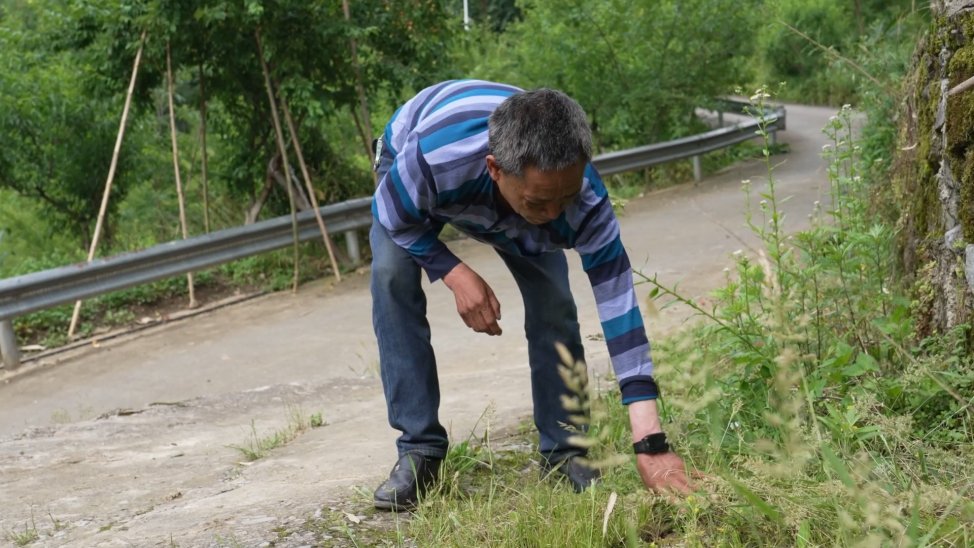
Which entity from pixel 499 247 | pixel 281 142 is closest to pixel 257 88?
pixel 281 142

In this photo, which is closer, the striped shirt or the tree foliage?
the striped shirt

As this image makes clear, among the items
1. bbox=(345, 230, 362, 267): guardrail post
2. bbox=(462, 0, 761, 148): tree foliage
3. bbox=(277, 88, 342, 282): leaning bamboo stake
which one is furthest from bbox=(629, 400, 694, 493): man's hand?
bbox=(462, 0, 761, 148): tree foliage

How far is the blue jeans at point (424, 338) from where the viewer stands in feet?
11.3

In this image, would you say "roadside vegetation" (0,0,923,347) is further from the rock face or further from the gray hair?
the gray hair

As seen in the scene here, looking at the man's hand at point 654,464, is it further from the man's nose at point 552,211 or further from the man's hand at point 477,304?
the man's nose at point 552,211

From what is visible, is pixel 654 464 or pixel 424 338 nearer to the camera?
pixel 654 464

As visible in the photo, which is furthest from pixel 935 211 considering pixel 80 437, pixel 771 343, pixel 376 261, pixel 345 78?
pixel 345 78

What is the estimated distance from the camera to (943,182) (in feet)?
12.0

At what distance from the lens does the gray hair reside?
9.28 feet

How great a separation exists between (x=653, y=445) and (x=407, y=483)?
910 mm

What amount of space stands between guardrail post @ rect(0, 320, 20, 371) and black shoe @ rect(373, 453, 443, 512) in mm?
5530

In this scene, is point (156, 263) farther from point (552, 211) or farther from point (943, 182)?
point (943, 182)

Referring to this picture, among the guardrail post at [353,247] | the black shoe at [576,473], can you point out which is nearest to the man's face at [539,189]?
the black shoe at [576,473]

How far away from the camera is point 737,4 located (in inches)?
560
